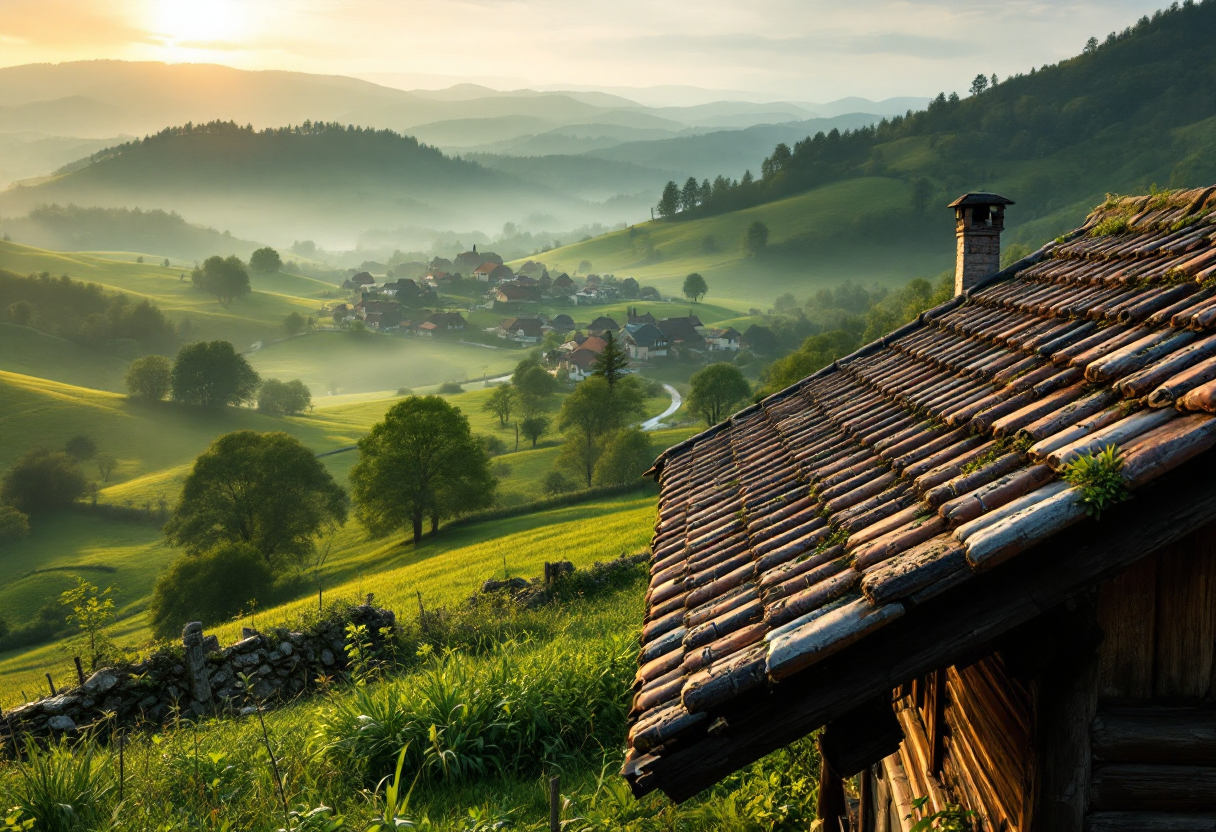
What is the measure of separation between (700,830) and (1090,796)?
4647 mm

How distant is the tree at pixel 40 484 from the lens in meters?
56.4

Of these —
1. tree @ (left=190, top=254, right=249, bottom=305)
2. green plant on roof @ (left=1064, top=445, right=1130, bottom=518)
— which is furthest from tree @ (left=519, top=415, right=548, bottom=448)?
tree @ (left=190, top=254, right=249, bottom=305)

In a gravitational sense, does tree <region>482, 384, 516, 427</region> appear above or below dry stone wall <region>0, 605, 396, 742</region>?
below

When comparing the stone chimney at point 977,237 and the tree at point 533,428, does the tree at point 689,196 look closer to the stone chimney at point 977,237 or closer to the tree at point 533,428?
the tree at point 533,428

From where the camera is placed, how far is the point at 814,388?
9242mm

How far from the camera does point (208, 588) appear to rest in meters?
34.8

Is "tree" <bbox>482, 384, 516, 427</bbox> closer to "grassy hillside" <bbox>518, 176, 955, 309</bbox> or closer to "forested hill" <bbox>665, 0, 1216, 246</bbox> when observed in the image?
"grassy hillside" <bbox>518, 176, 955, 309</bbox>

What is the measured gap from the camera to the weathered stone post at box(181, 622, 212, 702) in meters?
12.7

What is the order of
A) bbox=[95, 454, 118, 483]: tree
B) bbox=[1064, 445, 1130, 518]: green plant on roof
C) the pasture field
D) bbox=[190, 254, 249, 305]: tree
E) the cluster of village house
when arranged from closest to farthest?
1. bbox=[1064, 445, 1130, 518]: green plant on roof
2. the pasture field
3. bbox=[95, 454, 118, 483]: tree
4. the cluster of village house
5. bbox=[190, 254, 249, 305]: tree

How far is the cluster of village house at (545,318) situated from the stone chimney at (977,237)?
7161 centimetres

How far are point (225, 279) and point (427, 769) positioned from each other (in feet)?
489

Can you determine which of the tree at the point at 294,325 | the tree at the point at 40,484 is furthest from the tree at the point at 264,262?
the tree at the point at 40,484

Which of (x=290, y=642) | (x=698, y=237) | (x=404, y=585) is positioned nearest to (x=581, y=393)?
(x=404, y=585)

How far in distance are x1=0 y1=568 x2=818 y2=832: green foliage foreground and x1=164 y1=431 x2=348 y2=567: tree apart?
3685 centimetres
